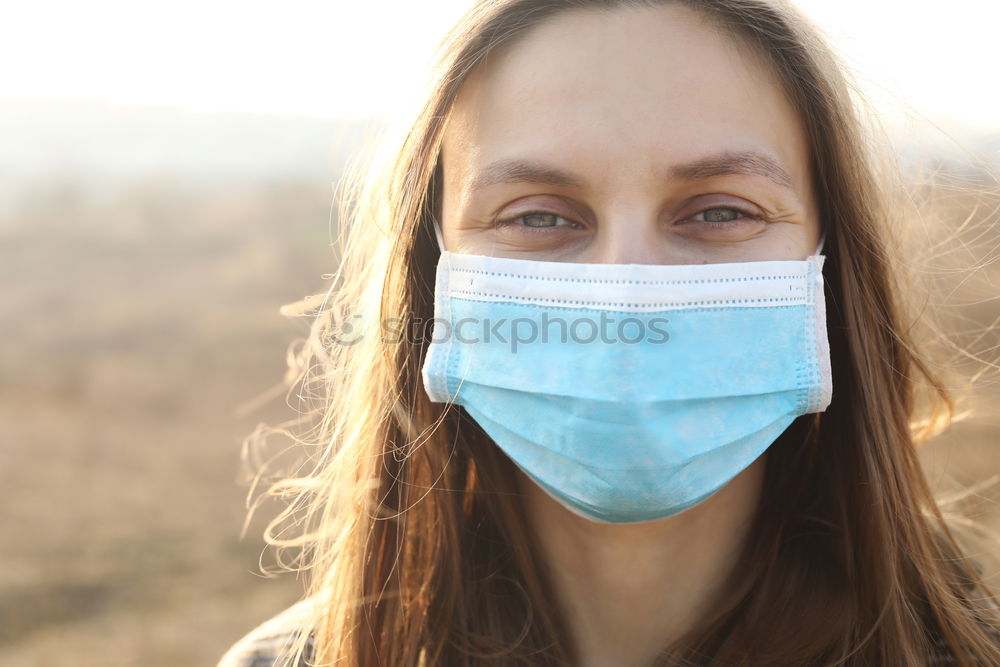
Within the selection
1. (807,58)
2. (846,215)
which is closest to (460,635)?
(846,215)

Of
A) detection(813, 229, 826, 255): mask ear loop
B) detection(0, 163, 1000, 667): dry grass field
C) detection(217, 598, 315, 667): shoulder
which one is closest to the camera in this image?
detection(813, 229, 826, 255): mask ear loop

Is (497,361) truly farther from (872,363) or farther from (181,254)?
(181,254)

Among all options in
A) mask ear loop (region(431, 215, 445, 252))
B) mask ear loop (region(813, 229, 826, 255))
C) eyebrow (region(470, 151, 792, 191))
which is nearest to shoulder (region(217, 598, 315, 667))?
mask ear loop (region(431, 215, 445, 252))

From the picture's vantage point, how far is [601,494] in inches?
72.4

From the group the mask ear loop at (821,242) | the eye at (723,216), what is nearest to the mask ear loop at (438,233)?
the eye at (723,216)

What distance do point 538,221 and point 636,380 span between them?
0.44 metres

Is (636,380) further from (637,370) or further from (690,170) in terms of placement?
(690,170)

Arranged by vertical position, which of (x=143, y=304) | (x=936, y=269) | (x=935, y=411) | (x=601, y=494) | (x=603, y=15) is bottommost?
(x=601, y=494)

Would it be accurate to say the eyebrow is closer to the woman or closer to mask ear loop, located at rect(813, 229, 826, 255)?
the woman

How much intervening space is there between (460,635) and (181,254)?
11.0 meters

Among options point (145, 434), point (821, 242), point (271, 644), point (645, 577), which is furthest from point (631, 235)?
point (145, 434)

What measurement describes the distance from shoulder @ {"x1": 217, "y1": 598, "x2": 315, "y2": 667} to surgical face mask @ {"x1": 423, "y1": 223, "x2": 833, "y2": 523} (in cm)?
78

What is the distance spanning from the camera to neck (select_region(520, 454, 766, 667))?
80.5 inches

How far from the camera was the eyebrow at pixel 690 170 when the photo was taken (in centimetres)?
187
